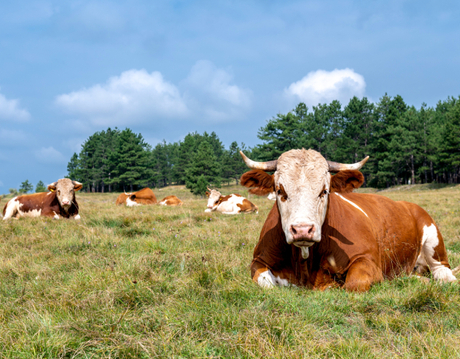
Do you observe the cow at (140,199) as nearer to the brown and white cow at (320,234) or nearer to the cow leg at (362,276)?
the brown and white cow at (320,234)

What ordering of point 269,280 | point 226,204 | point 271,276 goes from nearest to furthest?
point 269,280 < point 271,276 < point 226,204

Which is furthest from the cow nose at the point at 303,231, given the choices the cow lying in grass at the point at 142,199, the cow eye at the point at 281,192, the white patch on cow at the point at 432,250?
the cow lying in grass at the point at 142,199

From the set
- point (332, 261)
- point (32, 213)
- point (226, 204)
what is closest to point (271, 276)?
point (332, 261)

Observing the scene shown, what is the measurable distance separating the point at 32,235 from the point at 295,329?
7010 mm

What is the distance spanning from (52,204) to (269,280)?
1081 centimetres

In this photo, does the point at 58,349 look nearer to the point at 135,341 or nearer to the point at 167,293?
the point at 135,341

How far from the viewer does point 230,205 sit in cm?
1576

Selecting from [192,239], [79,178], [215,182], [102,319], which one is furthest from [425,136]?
[79,178]

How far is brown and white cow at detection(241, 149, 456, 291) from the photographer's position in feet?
12.7

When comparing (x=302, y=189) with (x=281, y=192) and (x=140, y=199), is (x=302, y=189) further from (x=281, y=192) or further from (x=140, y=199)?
(x=140, y=199)

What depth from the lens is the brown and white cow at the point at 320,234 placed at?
3.86 meters

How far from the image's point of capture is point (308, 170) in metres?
4.09

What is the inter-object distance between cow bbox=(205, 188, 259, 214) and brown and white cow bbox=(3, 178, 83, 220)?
574 centimetres

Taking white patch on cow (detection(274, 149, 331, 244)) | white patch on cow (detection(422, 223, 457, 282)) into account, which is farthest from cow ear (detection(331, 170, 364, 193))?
white patch on cow (detection(422, 223, 457, 282))
